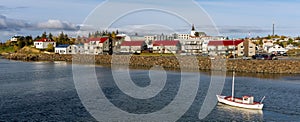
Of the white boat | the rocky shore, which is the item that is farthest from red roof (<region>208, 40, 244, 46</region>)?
the white boat

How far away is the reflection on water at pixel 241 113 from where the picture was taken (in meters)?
16.2

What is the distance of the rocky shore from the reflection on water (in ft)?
63.0

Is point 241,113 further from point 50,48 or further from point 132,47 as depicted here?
point 50,48

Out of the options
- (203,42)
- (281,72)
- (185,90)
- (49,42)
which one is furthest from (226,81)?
(49,42)

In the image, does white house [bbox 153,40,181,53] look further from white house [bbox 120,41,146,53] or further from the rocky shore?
the rocky shore

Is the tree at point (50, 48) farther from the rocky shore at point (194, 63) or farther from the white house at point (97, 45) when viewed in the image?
the white house at point (97, 45)

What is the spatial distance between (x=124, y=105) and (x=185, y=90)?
6.77m

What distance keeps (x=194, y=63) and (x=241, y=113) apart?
1017 inches

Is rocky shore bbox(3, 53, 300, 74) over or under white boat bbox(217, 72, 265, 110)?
over

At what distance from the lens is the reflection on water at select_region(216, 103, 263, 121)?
53.2ft

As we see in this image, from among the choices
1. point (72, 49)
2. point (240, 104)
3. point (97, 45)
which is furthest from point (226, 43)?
point (240, 104)

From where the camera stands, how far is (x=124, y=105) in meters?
18.5

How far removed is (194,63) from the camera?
141 feet

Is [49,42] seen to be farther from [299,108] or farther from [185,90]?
[299,108]
